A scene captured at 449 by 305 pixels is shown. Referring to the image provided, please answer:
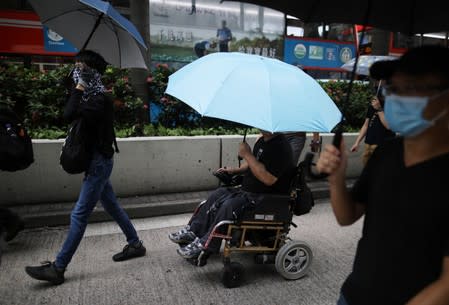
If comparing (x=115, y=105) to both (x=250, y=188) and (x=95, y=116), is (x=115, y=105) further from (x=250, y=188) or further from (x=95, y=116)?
(x=250, y=188)

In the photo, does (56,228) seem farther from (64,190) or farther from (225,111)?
(225,111)

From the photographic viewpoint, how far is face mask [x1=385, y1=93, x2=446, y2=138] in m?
1.32

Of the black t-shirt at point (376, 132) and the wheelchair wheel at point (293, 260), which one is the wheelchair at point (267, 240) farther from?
the black t-shirt at point (376, 132)

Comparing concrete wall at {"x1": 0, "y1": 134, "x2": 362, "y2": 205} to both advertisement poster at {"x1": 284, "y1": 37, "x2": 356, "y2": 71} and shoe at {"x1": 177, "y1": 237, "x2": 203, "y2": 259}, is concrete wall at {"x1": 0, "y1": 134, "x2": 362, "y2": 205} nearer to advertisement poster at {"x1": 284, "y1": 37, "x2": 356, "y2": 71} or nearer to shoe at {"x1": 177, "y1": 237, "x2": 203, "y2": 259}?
shoe at {"x1": 177, "y1": 237, "x2": 203, "y2": 259}

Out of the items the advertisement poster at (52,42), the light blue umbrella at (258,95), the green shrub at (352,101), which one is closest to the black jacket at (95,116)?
the light blue umbrella at (258,95)

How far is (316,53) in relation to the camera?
10453 mm

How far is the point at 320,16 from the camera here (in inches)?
102

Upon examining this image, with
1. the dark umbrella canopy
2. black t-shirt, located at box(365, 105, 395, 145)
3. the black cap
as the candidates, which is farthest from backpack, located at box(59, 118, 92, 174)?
black t-shirt, located at box(365, 105, 395, 145)

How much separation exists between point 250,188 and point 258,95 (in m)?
0.93

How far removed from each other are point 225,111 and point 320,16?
92 centimetres

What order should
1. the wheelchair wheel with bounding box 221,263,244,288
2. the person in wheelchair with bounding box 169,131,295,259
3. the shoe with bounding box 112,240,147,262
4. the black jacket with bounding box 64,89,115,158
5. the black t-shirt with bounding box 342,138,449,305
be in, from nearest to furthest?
1. the black t-shirt with bounding box 342,138,449,305
2. the black jacket with bounding box 64,89,115,158
3. the person in wheelchair with bounding box 169,131,295,259
4. the wheelchair wheel with bounding box 221,263,244,288
5. the shoe with bounding box 112,240,147,262

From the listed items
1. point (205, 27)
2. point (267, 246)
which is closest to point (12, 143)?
point (267, 246)

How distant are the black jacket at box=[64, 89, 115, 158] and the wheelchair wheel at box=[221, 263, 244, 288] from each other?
1431mm

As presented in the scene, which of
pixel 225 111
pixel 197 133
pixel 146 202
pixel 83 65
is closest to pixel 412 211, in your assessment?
pixel 225 111
